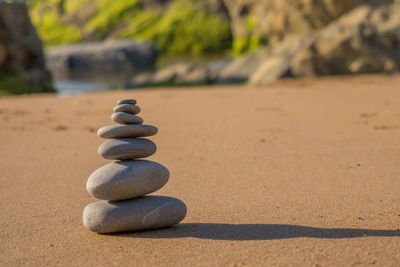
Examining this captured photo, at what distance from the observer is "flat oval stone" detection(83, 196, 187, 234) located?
3.60 metres

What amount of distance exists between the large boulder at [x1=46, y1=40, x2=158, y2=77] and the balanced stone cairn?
31.9m

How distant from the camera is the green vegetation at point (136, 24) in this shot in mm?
53969

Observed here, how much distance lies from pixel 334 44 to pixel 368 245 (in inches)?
543

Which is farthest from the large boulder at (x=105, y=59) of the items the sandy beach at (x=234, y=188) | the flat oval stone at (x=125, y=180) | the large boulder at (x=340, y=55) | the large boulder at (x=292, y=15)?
the flat oval stone at (x=125, y=180)

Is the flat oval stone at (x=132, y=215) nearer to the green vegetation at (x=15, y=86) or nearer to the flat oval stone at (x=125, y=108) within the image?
Answer: the flat oval stone at (x=125, y=108)

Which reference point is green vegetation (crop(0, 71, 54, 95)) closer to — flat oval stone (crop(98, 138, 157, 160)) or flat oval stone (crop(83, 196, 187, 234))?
flat oval stone (crop(98, 138, 157, 160))

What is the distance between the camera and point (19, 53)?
1922 centimetres

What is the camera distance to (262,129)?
24.9ft

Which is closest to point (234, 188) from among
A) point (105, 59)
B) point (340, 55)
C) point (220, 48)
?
point (340, 55)

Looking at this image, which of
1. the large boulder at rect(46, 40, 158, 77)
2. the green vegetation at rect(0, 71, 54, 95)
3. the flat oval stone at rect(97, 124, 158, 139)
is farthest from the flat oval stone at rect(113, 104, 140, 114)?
the large boulder at rect(46, 40, 158, 77)

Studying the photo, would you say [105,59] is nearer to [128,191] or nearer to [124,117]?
[124,117]

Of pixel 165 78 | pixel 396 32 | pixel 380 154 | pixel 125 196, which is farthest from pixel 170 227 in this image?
pixel 165 78

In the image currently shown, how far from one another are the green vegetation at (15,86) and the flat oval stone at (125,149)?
15.0 meters

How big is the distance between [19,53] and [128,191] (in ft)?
56.3
